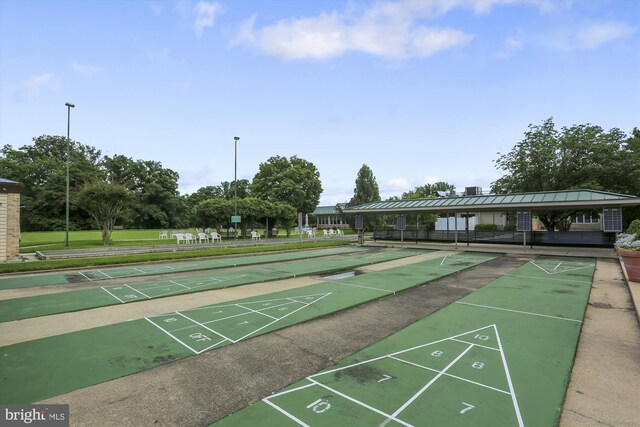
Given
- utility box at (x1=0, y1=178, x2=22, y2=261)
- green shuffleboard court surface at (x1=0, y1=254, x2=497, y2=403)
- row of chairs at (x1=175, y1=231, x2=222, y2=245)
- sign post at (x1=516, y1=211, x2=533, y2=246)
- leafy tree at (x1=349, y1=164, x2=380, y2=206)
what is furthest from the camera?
leafy tree at (x1=349, y1=164, x2=380, y2=206)

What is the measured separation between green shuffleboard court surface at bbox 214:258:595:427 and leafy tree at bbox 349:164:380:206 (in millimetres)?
47911

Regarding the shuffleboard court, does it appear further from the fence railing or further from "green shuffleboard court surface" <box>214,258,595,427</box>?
the fence railing

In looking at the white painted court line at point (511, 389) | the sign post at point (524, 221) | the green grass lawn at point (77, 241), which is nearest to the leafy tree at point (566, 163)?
the sign post at point (524, 221)

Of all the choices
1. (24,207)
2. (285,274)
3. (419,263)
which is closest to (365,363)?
(285,274)

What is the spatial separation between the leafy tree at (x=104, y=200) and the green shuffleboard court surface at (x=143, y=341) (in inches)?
866

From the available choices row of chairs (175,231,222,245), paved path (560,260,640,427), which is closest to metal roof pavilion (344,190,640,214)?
paved path (560,260,640,427)

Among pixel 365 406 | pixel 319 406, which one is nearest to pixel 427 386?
pixel 365 406

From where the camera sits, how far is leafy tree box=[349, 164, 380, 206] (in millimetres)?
54812

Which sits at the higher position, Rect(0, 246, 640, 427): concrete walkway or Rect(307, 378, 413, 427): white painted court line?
Rect(307, 378, 413, 427): white painted court line

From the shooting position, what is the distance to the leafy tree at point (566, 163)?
79.2 ft

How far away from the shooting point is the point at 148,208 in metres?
50.6

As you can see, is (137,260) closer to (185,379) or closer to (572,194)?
(185,379)

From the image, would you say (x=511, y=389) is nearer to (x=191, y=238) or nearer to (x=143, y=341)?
(x=143, y=341)

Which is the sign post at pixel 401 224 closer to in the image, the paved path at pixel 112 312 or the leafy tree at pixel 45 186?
the paved path at pixel 112 312
